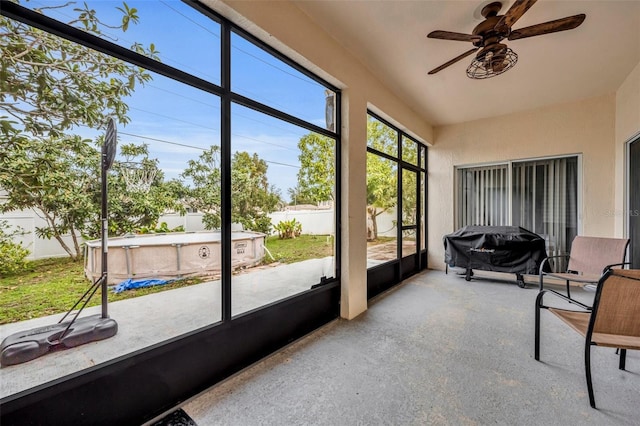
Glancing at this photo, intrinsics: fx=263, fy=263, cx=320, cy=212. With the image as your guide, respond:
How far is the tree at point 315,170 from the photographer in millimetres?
2699

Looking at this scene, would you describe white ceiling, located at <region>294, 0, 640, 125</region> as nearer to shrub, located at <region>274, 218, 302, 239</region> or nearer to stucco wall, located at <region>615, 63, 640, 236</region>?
stucco wall, located at <region>615, 63, 640, 236</region>

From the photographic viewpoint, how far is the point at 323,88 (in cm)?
282

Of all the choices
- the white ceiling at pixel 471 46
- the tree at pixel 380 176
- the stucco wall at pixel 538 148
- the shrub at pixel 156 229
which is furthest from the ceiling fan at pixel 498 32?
the stucco wall at pixel 538 148

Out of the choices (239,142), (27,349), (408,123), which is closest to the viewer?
(27,349)

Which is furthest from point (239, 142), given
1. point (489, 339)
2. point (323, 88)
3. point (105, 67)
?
point (489, 339)

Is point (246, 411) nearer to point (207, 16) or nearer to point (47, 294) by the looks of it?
point (47, 294)

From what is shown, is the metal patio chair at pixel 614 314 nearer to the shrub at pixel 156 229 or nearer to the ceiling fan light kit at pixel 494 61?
the ceiling fan light kit at pixel 494 61

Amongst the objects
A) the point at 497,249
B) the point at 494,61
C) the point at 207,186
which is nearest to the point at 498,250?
the point at 497,249

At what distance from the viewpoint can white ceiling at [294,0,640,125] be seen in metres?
2.22

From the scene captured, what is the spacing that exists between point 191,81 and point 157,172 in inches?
25.4

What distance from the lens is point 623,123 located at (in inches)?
140

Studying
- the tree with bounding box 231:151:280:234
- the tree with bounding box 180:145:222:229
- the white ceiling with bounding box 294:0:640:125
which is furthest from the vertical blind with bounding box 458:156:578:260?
the tree with bounding box 180:145:222:229

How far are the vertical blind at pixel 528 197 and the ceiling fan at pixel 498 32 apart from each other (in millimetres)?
2891

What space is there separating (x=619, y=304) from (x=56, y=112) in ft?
10.9
